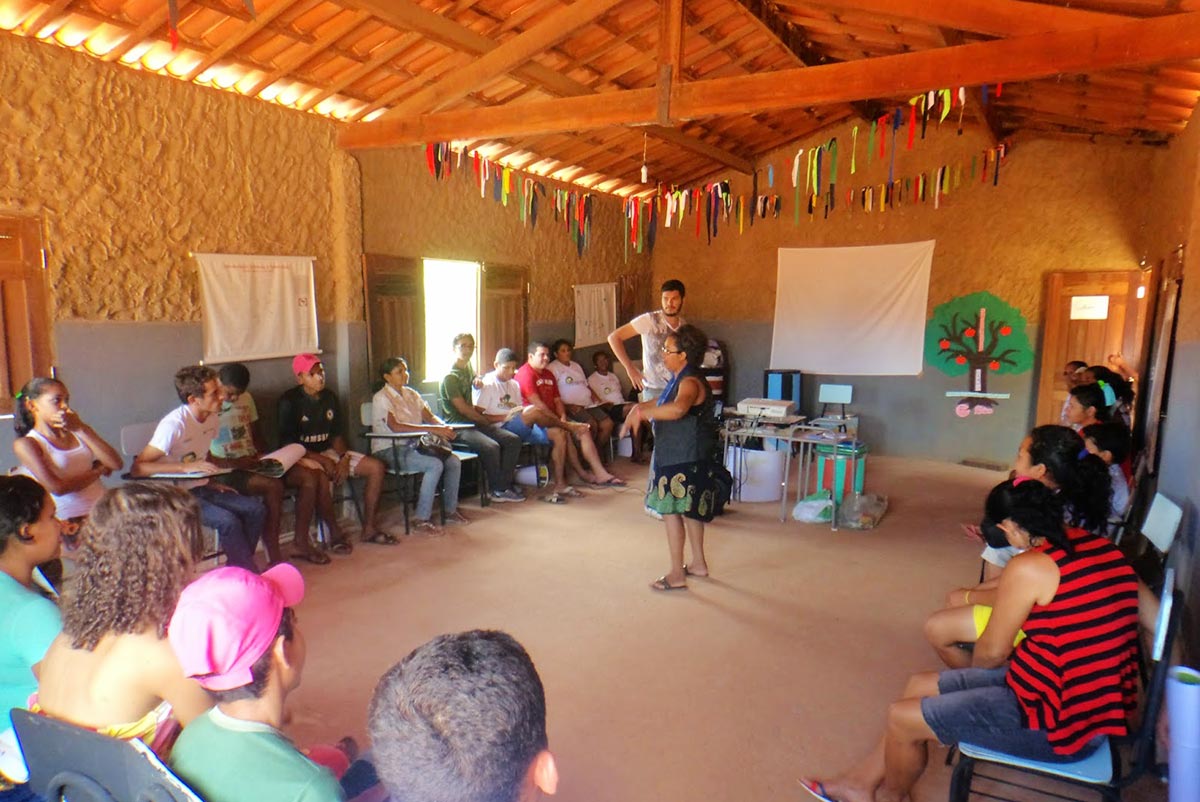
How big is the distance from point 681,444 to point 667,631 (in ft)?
2.83

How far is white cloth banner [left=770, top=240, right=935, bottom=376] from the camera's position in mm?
7148

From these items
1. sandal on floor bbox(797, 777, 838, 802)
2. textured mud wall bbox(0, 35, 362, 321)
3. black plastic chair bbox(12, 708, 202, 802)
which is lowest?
sandal on floor bbox(797, 777, 838, 802)

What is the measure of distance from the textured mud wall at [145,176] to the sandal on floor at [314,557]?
54.5 inches

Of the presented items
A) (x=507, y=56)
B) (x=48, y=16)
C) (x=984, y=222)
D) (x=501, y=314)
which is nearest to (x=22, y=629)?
(x=48, y=16)

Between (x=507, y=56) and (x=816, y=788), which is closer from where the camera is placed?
(x=816, y=788)

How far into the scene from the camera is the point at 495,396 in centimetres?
573

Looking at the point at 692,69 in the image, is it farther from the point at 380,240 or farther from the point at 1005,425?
the point at 1005,425

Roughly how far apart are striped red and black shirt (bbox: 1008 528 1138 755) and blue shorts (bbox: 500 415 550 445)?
425 centimetres

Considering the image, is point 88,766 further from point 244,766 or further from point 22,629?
point 22,629

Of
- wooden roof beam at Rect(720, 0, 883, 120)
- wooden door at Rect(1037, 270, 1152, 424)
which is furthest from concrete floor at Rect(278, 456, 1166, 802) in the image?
wooden roof beam at Rect(720, 0, 883, 120)

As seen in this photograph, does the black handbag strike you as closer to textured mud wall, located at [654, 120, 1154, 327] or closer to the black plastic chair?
the black plastic chair

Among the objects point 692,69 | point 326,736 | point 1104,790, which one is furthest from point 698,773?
point 692,69

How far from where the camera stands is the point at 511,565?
4039mm

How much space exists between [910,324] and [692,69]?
3.34m
